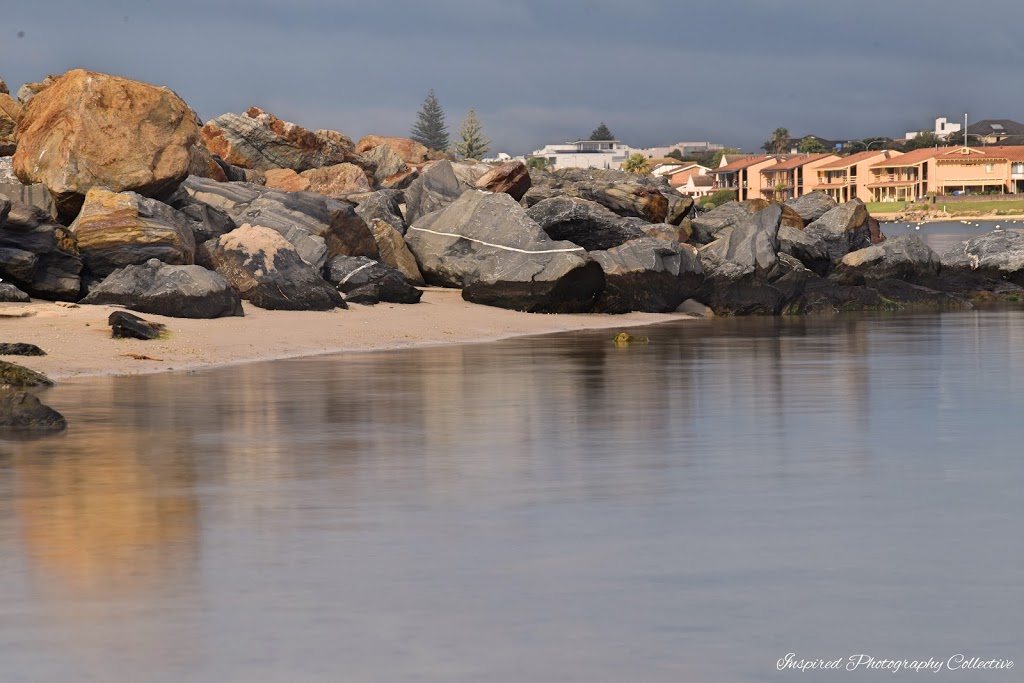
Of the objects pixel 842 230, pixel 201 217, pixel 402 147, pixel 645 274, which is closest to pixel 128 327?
pixel 201 217

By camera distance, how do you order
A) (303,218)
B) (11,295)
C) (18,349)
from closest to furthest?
(18,349) < (11,295) < (303,218)

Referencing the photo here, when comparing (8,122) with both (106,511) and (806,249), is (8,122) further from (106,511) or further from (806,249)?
(106,511)

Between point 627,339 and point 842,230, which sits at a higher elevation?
point 842,230

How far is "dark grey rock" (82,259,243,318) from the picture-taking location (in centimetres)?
2725

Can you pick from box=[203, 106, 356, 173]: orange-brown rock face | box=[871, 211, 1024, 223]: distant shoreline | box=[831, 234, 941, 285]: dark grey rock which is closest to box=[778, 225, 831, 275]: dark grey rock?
box=[831, 234, 941, 285]: dark grey rock

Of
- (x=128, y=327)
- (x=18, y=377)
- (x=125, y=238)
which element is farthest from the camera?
(x=125, y=238)

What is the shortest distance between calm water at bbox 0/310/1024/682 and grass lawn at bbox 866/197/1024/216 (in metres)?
173

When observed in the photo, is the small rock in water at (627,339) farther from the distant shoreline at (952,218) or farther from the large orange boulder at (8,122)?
the distant shoreline at (952,218)

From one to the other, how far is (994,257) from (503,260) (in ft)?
73.3

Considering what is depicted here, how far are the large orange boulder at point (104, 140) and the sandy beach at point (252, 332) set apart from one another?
4.38 metres

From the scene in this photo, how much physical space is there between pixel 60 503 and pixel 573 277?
2513cm

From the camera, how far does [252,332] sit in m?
27.1

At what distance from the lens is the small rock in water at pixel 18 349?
21.8 metres

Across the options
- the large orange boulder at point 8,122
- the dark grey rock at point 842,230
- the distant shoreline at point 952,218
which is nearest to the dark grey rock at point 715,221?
the dark grey rock at point 842,230
